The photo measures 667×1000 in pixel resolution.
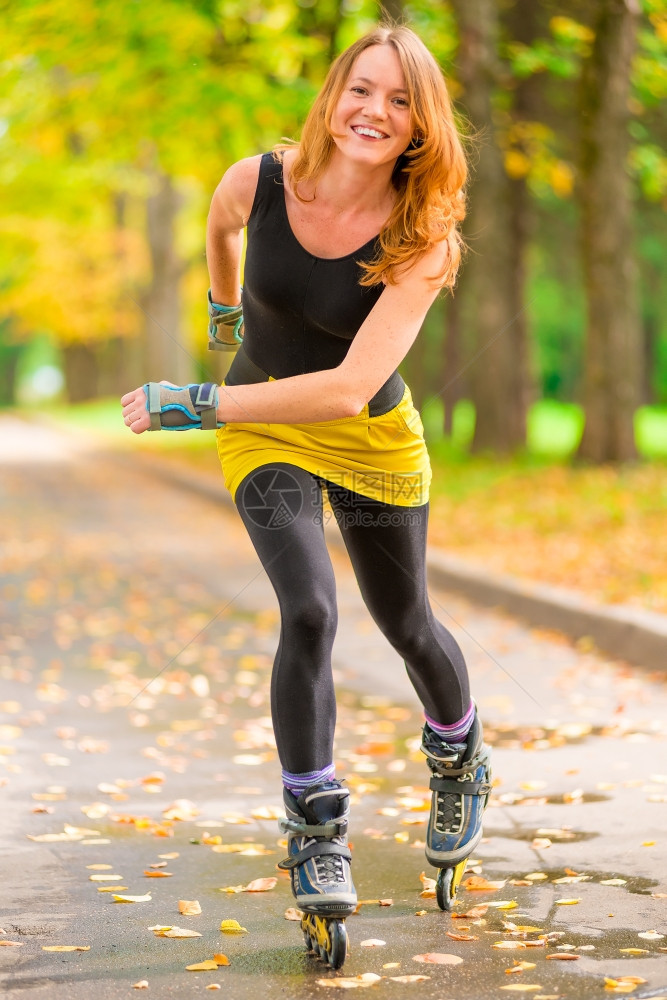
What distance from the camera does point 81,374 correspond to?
49562 mm

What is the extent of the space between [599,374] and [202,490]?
5.16 m

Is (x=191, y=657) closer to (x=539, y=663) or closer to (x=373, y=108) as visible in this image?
(x=539, y=663)

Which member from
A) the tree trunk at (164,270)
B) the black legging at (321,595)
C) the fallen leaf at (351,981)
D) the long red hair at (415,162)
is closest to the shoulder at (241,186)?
the long red hair at (415,162)

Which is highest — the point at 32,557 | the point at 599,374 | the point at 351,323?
Result: the point at 599,374

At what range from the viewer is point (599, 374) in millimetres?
14219

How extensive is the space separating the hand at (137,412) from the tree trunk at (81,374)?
154 ft

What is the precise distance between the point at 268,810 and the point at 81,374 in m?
46.5

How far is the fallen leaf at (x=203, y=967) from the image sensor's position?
3010 mm

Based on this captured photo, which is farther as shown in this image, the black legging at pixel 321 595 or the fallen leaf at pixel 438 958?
the black legging at pixel 321 595

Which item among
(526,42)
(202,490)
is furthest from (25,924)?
(526,42)

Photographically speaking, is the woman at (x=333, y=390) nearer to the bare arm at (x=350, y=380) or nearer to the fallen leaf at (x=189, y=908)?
the bare arm at (x=350, y=380)

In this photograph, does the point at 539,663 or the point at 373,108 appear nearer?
the point at 373,108

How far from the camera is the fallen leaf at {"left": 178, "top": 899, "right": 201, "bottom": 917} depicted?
338cm

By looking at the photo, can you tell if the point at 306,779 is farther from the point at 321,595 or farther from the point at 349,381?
the point at 349,381
